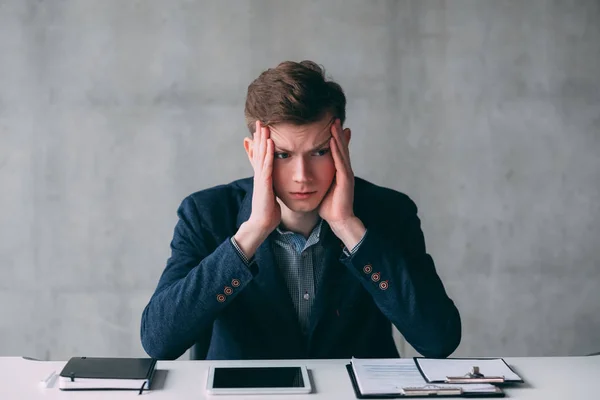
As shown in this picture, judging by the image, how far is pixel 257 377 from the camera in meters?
1.43

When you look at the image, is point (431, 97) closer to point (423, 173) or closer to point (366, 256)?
point (423, 173)

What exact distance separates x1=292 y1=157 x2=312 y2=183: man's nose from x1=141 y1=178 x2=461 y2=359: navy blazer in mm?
199

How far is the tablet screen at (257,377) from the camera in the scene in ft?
4.57

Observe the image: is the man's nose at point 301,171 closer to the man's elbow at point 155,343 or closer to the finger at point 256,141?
the finger at point 256,141

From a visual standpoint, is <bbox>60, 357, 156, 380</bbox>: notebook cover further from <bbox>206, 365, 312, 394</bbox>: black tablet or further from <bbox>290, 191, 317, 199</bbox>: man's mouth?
<bbox>290, 191, 317, 199</bbox>: man's mouth

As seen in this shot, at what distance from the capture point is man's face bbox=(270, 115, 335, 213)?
1759 mm

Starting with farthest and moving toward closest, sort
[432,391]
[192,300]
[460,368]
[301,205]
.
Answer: [301,205], [192,300], [460,368], [432,391]

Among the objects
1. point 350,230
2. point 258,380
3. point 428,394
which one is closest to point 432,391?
point 428,394

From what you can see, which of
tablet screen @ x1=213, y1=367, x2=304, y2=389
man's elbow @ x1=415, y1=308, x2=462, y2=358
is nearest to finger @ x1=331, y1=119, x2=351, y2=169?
man's elbow @ x1=415, y1=308, x2=462, y2=358

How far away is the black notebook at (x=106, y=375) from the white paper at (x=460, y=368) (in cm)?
61

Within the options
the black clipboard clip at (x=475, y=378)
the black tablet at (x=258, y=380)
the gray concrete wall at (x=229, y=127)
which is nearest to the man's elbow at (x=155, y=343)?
the black tablet at (x=258, y=380)

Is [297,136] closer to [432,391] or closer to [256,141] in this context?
[256,141]

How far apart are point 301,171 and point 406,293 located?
425 mm

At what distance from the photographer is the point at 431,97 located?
3.15m
